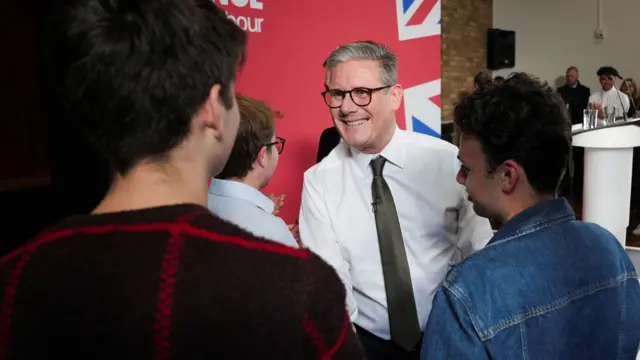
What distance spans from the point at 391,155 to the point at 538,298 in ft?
2.66

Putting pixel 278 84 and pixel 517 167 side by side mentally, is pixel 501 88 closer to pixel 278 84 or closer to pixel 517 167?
pixel 517 167

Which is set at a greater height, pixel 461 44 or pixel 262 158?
pixel 461 44

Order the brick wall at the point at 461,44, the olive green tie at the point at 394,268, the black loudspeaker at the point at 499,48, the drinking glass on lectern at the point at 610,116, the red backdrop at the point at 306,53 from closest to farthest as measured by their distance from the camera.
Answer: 1. the olive green tie at the point at 394,268
2. the red backdrop at the point at 306,53
3. the drinking glass on lectern at the point at 610,116
4. the brick wall at the point at 461,44
5. the black loudspeaker at the point at 499,48

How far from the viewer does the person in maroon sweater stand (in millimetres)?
585

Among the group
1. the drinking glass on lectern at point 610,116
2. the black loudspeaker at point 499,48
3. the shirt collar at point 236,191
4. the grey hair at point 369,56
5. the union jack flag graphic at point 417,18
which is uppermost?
the black loudspeaker at point 499,48

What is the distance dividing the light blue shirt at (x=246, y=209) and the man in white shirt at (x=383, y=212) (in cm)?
51

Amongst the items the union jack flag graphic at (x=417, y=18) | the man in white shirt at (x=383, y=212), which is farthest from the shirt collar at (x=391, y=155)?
the union jack flag graphic at (x=417, y=18)

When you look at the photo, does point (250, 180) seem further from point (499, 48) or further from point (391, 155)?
point (499, 48)

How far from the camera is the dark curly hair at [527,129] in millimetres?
1141

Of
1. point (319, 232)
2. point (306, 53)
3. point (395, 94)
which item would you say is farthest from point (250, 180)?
point (306, 53)

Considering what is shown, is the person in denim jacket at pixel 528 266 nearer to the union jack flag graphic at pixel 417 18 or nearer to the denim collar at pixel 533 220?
the denim collar at pixel 533 220

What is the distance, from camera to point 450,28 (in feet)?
30.1

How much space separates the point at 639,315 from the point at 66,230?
1102 millimetres

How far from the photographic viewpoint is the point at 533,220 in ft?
3.65
